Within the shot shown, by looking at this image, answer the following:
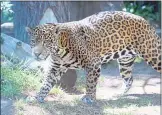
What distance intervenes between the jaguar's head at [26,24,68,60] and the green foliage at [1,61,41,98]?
90 cm

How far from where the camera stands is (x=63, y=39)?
563cm

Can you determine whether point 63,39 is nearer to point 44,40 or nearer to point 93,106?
point 44,40

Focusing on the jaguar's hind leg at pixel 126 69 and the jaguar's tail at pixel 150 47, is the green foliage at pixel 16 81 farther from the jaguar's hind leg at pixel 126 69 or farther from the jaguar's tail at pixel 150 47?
the jaguar's tail at pixel 150 47

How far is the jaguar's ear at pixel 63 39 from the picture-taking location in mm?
5591

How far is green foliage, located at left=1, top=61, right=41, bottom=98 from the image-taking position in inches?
236

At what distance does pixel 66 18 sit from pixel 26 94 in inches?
67.4

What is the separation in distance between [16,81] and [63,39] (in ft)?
3.74

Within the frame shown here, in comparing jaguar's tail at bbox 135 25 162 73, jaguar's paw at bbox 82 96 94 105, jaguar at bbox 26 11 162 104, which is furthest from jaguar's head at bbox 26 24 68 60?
jaguar's tail at bbox 135 25 162 73

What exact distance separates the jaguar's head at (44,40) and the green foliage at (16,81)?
897mm

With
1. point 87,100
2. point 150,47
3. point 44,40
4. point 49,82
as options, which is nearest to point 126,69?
point 150,47

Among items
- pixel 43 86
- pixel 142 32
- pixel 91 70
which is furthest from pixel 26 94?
pixel 142 32

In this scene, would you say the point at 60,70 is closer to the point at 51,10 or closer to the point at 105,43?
the point at 105,43

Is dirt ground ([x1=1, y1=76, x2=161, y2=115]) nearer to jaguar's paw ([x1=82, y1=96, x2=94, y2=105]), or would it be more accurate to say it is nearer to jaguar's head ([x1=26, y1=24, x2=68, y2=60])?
jaguar's paw ([x1=82, y1=96, x2=94, y2=105])

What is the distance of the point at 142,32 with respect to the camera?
640 centimetres
